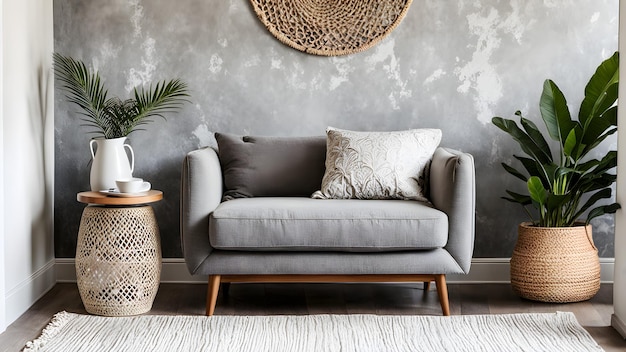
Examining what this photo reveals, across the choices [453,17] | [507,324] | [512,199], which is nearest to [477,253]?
[512,199]

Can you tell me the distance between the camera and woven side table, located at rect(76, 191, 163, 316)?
321 cm

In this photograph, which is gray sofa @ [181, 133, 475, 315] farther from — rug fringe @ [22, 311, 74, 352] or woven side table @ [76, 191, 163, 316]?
rug fringe @ [22, 311, 74, 352]

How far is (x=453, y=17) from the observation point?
12.8ft

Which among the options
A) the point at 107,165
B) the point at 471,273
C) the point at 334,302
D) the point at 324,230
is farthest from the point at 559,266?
the point at 107,165

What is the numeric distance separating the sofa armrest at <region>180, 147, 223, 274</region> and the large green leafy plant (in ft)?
4.63

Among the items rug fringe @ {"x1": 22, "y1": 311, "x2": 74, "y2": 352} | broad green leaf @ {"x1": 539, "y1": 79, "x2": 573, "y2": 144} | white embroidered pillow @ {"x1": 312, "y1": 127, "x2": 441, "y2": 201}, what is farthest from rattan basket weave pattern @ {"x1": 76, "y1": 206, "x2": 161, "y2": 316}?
broad green leaf @ {"x1": 539, "y1": 79, "x2": 573, "y2": 144}

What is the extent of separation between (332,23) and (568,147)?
4.39 feet

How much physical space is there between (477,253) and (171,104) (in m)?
1.78

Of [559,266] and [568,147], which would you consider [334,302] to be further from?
[568,147]

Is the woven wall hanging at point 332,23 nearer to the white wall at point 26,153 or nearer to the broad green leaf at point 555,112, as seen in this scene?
the broad green leaf at point 555,112

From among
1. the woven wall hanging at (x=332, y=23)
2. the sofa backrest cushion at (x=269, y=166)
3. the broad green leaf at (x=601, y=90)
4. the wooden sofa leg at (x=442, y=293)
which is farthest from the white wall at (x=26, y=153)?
the broad green leaf at (x=601, y=90)

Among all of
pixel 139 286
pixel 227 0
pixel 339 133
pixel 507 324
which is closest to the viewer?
pixel 507 324

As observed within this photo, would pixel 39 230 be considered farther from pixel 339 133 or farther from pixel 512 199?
pixel 512 199

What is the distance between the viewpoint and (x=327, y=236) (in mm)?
3104
